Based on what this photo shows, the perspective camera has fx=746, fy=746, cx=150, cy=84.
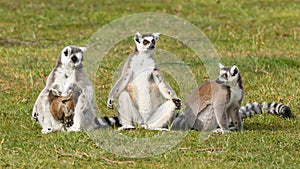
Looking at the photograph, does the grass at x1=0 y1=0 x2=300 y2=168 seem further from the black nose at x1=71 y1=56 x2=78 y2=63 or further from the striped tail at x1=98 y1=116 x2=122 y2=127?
the black nose at x1=71 y1=56 x2=78 y2=63

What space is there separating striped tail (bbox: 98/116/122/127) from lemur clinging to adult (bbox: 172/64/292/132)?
2.39 ft

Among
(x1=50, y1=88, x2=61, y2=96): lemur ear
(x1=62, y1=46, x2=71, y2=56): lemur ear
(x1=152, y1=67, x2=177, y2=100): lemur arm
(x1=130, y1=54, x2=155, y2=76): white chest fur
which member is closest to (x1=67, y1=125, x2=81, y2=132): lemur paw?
(x1=50, y1=88, x2=61, y2=96): lemur ear

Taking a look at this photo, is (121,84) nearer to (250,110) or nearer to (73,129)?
(73,129)

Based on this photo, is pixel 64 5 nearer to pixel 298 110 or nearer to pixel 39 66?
pixel 39 66

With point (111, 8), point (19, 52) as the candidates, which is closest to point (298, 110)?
point (19, 52)

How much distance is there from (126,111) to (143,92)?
1.06 ft

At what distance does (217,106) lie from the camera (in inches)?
363

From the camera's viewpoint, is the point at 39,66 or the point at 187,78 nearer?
the point at 187,78

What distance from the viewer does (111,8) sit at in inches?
768

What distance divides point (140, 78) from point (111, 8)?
33.9ft

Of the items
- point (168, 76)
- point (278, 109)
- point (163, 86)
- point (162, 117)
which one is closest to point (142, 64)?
point (163, 86)

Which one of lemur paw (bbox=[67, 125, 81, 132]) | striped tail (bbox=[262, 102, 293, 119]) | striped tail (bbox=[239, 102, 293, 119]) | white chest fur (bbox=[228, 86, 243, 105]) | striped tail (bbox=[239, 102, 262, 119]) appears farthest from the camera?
striped tail (bbox=[239, 102, 262, 119])

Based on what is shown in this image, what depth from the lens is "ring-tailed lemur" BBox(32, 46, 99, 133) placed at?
9027mm

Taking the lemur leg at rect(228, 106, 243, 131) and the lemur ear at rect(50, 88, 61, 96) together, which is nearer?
the lemur ear at rect(50, 88, 61, 96)
